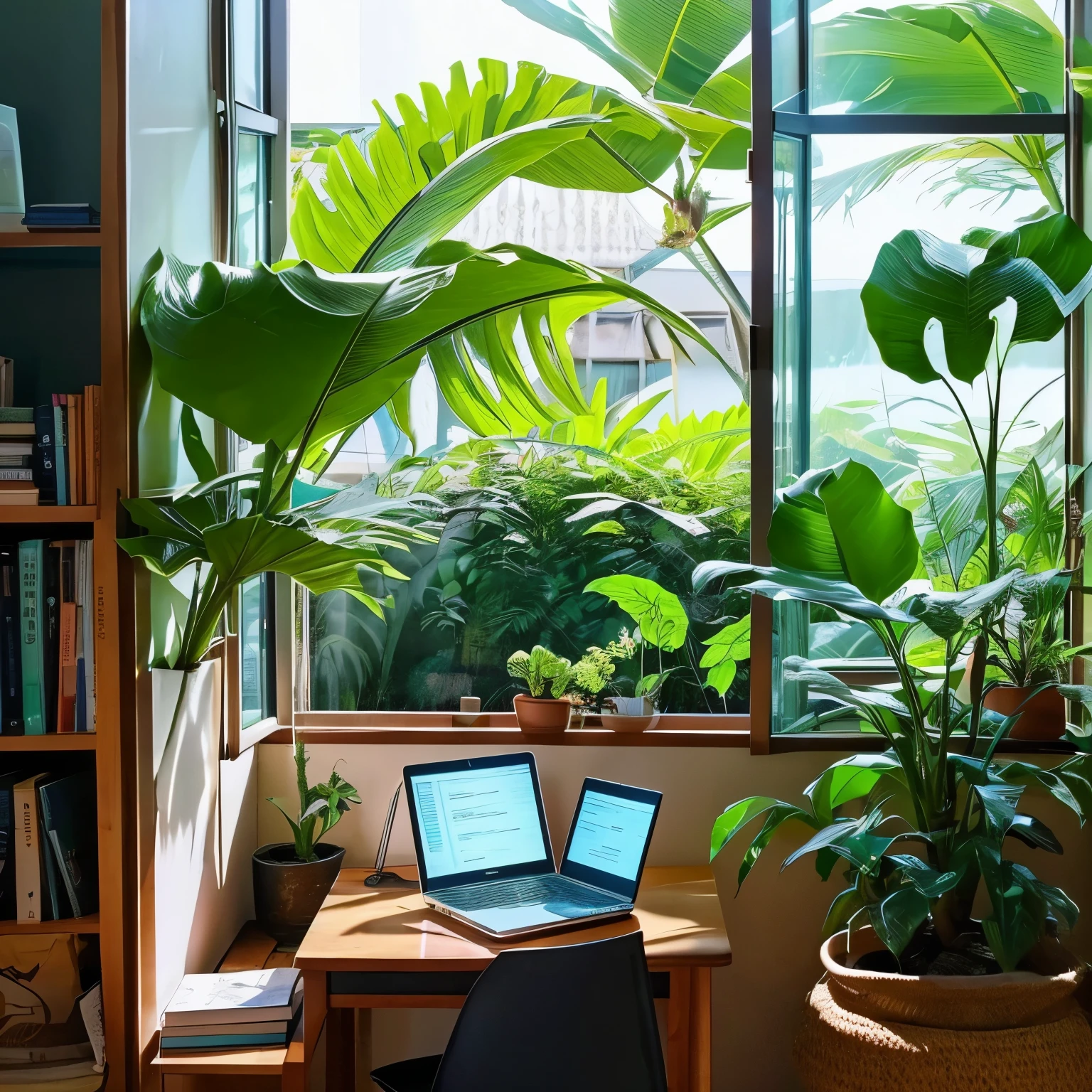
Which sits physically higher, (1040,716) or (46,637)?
(46,637)

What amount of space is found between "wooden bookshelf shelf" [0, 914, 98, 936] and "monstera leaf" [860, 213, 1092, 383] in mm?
1722

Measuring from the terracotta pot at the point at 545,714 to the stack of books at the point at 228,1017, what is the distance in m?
0.76

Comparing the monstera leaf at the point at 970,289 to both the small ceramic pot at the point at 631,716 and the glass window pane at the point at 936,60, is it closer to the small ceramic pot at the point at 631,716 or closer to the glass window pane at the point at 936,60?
the glass window pane at the point at 936,60

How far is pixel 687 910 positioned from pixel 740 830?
0.41m

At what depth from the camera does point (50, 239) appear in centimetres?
168

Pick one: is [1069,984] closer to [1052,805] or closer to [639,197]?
[1052,805]

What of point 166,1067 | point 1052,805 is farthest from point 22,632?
point 1052,805

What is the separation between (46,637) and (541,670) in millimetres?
1059

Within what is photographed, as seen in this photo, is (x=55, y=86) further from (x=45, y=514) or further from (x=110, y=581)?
(x=110, y=581)

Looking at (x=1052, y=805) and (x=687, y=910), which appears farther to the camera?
(x=1052, y=805)

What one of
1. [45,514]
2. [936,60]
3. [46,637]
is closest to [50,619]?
[46,637]

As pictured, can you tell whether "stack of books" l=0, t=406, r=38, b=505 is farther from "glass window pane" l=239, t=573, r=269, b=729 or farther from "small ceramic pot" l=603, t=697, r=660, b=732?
"small ceramic pot" l=603, t=697, r=660, b=732

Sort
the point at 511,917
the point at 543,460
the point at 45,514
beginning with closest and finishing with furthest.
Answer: the point at 45,514 → the point at 511,917 → the point at 543,460

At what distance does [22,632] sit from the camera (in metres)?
1.70
